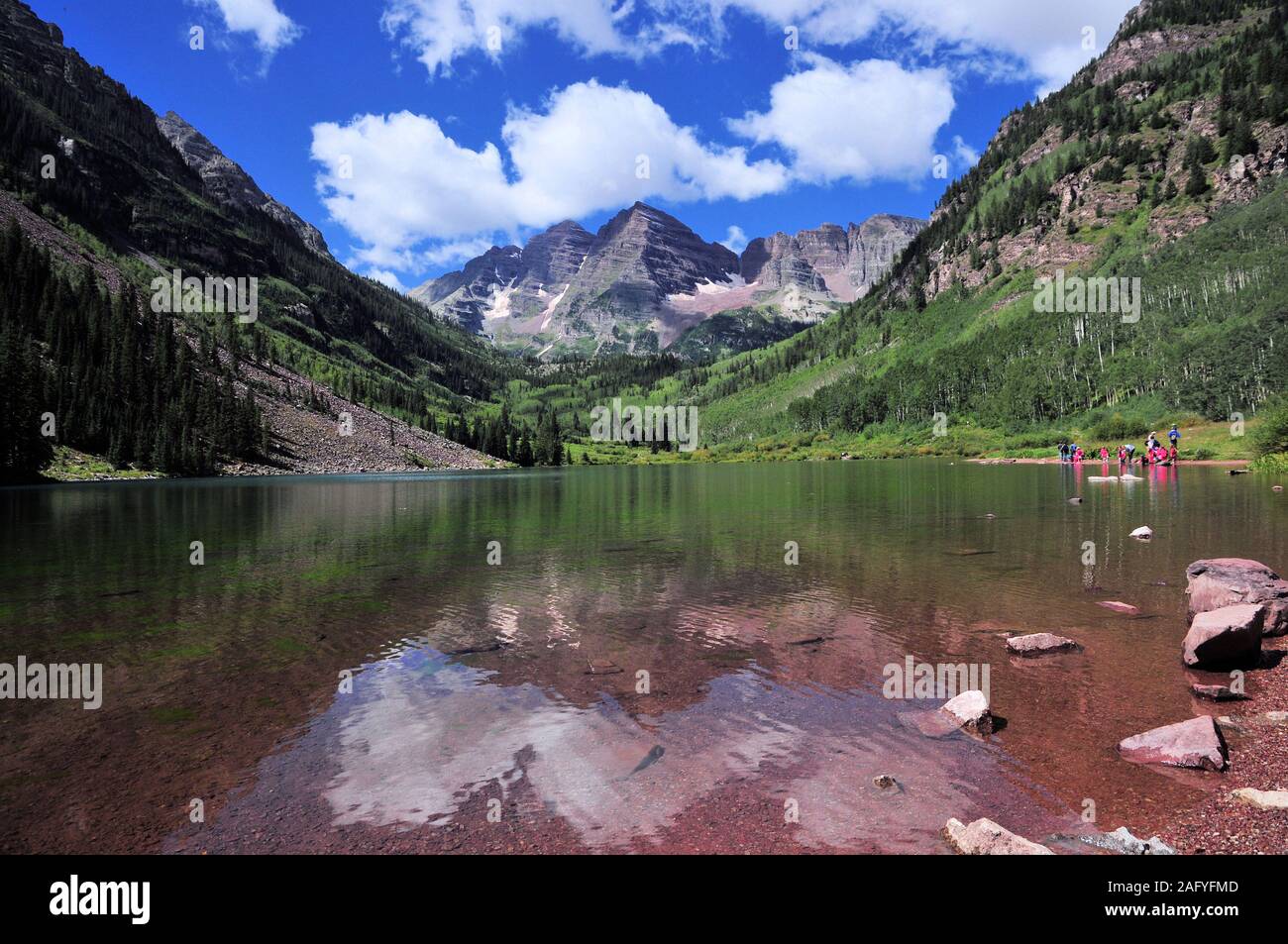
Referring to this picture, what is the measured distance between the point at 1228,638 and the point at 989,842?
10.3 metres

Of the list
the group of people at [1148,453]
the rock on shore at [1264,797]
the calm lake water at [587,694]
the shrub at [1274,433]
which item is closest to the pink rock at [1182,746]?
the calm lake water at [587,694]

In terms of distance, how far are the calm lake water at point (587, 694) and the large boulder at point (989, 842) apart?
29cm

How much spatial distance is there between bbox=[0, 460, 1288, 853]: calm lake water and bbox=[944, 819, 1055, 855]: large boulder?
29cm

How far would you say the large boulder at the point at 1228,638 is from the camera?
42.8ft

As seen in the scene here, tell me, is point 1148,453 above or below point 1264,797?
above

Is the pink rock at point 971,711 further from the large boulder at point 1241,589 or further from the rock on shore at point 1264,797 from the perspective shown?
the large boulder at point 1241,589

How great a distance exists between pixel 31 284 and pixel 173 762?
684 feet

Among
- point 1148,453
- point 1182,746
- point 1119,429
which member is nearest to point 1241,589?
point 1182,746

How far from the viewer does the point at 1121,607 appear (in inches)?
726

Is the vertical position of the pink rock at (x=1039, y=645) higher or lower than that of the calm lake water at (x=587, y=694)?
higher

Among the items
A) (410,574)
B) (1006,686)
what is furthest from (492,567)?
(1006,686)

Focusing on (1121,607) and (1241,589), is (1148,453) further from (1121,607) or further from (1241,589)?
(1241,589)

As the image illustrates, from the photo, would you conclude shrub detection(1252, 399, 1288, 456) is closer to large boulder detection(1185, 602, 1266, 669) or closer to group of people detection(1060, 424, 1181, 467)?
group of people detection(1060, 424, 1181, 467)
